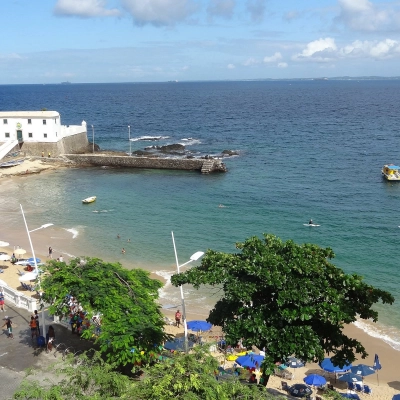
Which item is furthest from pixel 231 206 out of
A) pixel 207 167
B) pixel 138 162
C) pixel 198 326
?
pixel 198 326

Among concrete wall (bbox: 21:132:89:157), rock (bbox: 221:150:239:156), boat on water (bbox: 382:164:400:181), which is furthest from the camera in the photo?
rock (bbox: 221:150:239:156)

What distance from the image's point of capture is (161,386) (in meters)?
11.8

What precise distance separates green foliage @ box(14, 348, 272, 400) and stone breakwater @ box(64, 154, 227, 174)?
5606 centimetres

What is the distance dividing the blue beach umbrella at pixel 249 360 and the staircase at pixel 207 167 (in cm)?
4733

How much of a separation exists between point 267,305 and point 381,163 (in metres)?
64.4

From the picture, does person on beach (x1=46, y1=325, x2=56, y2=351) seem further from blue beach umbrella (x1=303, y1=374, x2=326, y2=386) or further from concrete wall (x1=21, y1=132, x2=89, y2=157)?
concrete wall (x1=21, y1=132, x2=89, y2=157)

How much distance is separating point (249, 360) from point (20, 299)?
1248 centimetres

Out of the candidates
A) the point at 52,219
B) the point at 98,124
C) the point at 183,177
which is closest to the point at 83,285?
the point at 52,219

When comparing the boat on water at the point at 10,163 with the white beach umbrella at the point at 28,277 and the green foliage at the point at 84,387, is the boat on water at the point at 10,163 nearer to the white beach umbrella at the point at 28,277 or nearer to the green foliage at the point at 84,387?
the white beach umbrella at the point at 28,277

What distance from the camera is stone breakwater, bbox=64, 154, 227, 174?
70.1 meters

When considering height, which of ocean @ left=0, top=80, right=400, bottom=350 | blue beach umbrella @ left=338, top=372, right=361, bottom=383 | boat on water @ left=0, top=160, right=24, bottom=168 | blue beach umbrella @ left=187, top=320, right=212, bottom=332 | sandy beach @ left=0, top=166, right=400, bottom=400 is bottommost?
sandy beach @ left=0, top=166, right=400, bottom=400

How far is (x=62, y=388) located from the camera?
44.8 feet

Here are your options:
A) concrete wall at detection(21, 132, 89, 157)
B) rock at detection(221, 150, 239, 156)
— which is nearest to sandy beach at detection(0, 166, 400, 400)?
concrete wall at detection(21, 132, 89, 157)

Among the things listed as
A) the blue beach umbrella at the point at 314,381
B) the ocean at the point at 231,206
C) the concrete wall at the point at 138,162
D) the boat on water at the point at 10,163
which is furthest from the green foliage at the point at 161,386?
the boat on water at the point at 10,163
